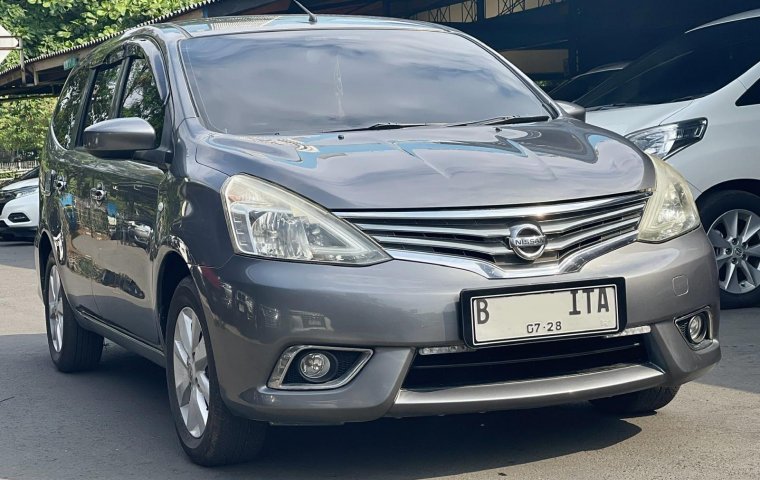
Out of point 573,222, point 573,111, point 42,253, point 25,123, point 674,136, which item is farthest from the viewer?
point 25,123

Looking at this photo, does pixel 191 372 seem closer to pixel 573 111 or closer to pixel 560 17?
pixel 573 111

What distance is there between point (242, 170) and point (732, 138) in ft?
14.6

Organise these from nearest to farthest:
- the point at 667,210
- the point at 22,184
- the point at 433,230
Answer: the point at 433,230, the point at 667,210, the point at 22,184

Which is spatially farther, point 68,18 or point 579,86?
point 68,18

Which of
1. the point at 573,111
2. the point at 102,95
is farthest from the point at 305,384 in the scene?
the point at 102,95

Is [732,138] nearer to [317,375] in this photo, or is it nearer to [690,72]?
[690,72]

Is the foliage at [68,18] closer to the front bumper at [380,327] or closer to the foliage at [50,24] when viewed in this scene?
the foliage at [50,24]

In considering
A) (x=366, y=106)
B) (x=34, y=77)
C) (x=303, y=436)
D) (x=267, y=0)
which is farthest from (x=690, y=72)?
(x=34, y=77)

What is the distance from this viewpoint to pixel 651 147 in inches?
317

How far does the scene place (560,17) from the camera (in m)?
17.7

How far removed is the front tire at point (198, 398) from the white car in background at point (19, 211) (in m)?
14.7

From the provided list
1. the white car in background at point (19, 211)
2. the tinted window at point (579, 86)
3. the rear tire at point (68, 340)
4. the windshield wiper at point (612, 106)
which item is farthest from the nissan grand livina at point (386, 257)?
the white car in background at point (19, 211)

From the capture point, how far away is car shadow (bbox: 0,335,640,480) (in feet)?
15.2

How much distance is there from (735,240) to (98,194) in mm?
4076
